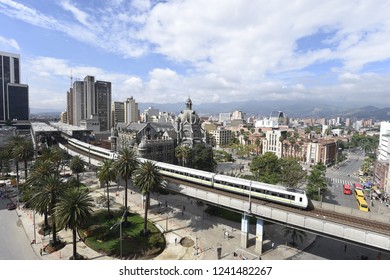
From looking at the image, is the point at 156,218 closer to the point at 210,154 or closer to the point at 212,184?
the point at 212,184

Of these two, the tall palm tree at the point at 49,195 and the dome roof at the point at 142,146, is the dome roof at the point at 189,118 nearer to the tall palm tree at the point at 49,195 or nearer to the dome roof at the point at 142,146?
the dome roof at the point at 142,146

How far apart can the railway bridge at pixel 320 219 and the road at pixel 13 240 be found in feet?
99.7

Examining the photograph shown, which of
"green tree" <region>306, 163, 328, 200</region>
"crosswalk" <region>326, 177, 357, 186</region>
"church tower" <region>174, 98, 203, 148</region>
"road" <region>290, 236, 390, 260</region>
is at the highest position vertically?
"church tower" <region>174, 98, 203, 148</region>

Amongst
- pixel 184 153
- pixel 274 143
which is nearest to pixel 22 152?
pixel 184 153

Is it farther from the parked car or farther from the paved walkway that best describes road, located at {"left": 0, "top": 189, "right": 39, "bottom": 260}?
the parked car

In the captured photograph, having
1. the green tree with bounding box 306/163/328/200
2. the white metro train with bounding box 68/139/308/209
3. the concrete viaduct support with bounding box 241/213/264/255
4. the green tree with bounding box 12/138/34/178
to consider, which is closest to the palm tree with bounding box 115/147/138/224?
the white metro train with bounding box 68/139/308/209

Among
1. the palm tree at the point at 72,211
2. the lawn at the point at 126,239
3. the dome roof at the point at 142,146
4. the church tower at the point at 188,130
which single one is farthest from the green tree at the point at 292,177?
the palm tree at the point at 72,211

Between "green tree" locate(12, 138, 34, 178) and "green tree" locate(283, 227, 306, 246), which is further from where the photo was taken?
"green tree" locate(12, 138, 34, 178)

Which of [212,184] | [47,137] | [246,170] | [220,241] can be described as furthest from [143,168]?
[47,137]

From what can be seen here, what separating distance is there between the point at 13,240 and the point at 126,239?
20.3 meters

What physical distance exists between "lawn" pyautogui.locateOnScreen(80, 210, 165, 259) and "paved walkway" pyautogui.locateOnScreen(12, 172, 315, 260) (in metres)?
1.29

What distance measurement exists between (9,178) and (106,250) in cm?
6502

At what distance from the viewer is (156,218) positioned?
55.0 metres

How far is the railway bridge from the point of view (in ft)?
104
